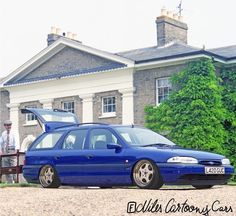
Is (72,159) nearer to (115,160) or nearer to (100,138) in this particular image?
(100,138)

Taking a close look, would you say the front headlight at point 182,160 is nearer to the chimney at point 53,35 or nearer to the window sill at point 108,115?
the window sill at point 108,115

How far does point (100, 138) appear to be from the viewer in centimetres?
1288

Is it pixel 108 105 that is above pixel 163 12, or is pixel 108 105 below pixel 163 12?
below

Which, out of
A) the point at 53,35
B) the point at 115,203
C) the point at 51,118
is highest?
the point at 53,35

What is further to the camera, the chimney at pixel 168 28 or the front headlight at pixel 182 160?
the chimney at pixel 168 28

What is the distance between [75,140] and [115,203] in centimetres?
443

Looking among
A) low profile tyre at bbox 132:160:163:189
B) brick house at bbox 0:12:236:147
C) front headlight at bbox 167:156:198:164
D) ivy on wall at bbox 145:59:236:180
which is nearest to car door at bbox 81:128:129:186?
low profile tyre at bbox 132:160:163:189

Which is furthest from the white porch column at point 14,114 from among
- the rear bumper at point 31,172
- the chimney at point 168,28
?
the rear bumper at point 31,172

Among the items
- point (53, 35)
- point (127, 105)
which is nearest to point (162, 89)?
point (127, 105)

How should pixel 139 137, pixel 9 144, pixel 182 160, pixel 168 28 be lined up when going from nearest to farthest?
1. pixel 182 160
2. pixel 139 137
3. pixel 9 144
4. pixel 168 28

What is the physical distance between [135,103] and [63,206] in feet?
67.2

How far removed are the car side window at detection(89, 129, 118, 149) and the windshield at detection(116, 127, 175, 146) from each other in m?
0.19

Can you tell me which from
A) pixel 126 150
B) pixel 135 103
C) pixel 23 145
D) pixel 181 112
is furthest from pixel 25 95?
pixel 126 150

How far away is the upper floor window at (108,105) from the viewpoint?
2998 centimetres
